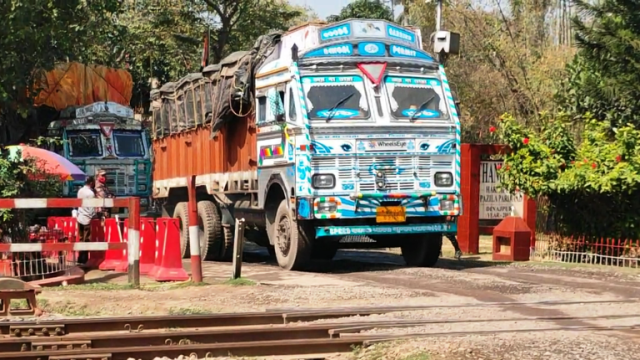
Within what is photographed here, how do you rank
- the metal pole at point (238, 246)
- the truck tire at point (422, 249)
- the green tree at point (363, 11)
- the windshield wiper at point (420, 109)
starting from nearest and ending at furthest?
the metal pole at point (238, 246)
the windshield wiper at point (420, 109)
the truck tire at point (422, 249)
the green tree at point (363, 11)

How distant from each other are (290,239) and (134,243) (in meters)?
2.76

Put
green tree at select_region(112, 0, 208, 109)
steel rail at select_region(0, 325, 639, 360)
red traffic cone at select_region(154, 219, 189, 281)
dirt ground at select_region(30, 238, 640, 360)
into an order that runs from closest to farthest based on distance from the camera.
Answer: steel rail at select_region(0, 325, 639, 360) → dirt ground at select_region(30, 238, 640, 360) → red traffic cone at select_region(154, 219, 189, 281) → green tree at select_region(112, 0, 208, 109)

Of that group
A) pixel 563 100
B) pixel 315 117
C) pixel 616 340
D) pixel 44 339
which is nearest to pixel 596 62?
pixel 563 100

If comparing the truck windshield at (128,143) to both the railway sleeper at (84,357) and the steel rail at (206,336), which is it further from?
the railway sleeper at (84,357)

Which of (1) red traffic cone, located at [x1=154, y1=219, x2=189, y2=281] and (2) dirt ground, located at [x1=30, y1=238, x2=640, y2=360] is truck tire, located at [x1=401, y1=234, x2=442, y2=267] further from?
(1) red traffic cone, located at [x1=154, y1=219, x2=189, y2=281]

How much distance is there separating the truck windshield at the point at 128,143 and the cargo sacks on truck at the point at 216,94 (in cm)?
719

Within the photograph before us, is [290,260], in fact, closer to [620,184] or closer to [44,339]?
[620,184]

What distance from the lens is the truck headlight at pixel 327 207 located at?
14.5 m

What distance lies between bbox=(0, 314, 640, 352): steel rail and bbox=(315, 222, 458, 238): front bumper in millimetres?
4870

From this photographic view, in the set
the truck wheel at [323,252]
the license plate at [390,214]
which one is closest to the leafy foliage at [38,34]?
the truck wheel at [323,252]

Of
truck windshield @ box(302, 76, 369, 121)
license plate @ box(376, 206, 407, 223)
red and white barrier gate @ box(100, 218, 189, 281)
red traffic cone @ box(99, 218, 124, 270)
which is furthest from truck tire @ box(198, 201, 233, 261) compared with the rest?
license plate @ box(376, 206, 407, 223)

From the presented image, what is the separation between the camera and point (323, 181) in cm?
1461

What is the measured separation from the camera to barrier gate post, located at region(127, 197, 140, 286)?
531 inches

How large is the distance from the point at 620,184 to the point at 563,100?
29.1 feet
